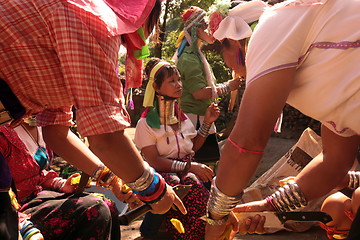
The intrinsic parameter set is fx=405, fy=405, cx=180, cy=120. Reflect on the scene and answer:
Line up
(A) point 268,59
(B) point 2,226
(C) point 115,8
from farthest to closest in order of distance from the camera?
(C) point 115,8
(A) point 268,59
(B) point 2,226

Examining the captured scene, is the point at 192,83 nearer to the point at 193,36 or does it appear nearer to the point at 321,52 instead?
the point at 193,36

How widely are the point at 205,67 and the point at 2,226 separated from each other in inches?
122

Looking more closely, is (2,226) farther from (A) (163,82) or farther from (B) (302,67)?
(A) (163,82)

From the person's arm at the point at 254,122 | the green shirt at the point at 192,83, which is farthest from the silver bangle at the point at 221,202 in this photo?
the green shirt at the point at 192,83

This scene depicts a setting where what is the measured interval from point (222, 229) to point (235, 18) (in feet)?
5.37

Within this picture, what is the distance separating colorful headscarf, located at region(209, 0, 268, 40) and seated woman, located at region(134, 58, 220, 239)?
62 centimetres

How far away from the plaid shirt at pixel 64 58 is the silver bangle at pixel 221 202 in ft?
1.72

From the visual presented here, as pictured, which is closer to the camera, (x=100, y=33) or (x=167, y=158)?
(x=100, y=33)

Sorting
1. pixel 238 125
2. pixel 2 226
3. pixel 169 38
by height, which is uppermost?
pixel 238 125

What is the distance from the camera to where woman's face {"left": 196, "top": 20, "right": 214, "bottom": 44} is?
4.38 m

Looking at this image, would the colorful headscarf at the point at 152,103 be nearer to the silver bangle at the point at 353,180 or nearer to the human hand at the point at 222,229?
the human hand at the point at 222,229

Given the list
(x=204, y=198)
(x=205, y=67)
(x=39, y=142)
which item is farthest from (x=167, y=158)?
(x=205, y=67)

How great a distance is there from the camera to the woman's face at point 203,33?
4383 millimetres

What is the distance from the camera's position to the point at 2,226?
139cm
